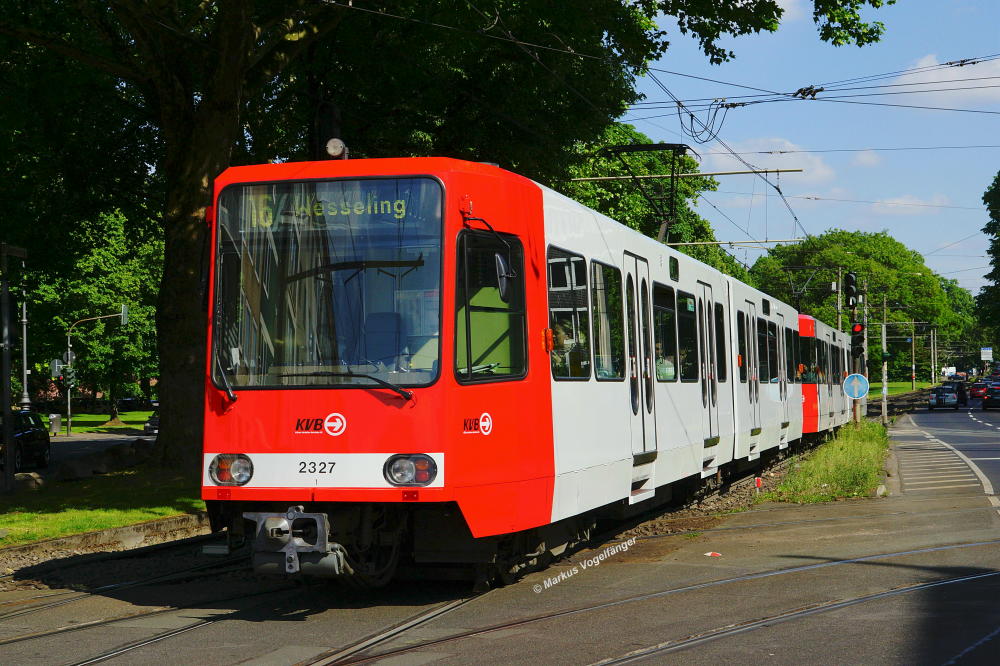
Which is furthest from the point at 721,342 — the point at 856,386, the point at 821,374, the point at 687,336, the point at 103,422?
the point at 103,422

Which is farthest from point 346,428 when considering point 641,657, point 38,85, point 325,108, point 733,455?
point 38,85

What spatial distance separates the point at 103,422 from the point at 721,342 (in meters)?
55.2

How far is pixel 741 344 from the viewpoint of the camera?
1817cm

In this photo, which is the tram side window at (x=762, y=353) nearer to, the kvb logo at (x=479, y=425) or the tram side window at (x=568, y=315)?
the tram side window at (x=568, y=315)

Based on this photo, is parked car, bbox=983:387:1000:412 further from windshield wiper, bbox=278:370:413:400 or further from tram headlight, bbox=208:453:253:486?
tram headlight, bbox=208:453:253:486

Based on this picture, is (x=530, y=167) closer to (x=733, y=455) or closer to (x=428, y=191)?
(x=733, y=455)

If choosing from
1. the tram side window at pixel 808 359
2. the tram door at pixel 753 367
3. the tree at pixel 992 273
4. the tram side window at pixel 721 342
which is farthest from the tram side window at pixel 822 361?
the tree at pixel 992 273

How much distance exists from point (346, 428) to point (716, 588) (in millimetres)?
3187

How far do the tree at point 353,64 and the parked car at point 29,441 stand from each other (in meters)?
11.0

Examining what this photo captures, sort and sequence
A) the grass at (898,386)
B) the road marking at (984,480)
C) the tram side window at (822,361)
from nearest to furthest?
the road marking at (984,480), the tram side window at (822,361), the grass at (898,386)

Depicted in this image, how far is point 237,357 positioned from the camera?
28.6 feet

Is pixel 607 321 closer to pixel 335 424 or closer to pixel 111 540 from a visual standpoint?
pixel 335 424

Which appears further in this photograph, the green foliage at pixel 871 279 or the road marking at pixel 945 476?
the green foliage at pixel 871 279

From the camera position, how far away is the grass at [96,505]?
13688mm
